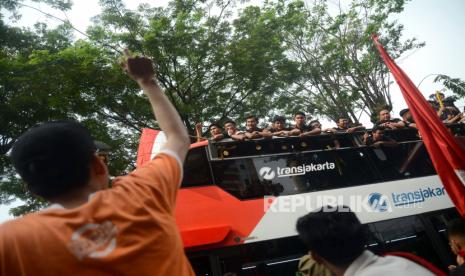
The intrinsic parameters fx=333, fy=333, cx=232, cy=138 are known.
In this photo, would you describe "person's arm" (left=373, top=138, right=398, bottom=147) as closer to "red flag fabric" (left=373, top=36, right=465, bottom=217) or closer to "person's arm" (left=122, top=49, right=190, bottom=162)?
"red flag fabric" (left=373, top=36, right=465, bottom=217)

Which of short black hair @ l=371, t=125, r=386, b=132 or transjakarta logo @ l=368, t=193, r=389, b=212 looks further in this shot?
short black hair @ l=371, t=125, r=386, b=132

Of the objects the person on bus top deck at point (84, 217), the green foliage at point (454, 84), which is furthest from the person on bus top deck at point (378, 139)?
the green foliage at point (454, 84)

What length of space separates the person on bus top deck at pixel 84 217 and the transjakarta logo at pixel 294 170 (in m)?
3.97

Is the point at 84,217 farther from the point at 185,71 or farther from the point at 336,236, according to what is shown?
the point at 185,71

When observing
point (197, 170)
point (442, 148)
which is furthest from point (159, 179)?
point (197, 170)

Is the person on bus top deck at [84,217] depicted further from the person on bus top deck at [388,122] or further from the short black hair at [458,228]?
the person on bus top deck at [388,122]

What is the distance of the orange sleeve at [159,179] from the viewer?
3.36 feet

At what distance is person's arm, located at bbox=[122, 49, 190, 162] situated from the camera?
1216 millimetres

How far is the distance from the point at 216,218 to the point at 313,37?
1090 cm

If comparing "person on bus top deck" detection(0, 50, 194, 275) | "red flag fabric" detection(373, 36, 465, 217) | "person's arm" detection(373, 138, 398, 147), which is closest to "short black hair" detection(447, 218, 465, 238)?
"red flag fabric" detection(373, 36, 465, 217)

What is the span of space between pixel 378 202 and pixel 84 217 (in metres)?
5.16

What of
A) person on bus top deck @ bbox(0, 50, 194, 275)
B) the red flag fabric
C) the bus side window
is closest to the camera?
person on bus top deck @ bbox(0, 50, 194, 275)

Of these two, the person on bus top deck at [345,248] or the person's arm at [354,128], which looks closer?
the person on bus top deck at [345,248]

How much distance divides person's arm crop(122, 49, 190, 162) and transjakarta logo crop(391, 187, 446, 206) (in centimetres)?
502
